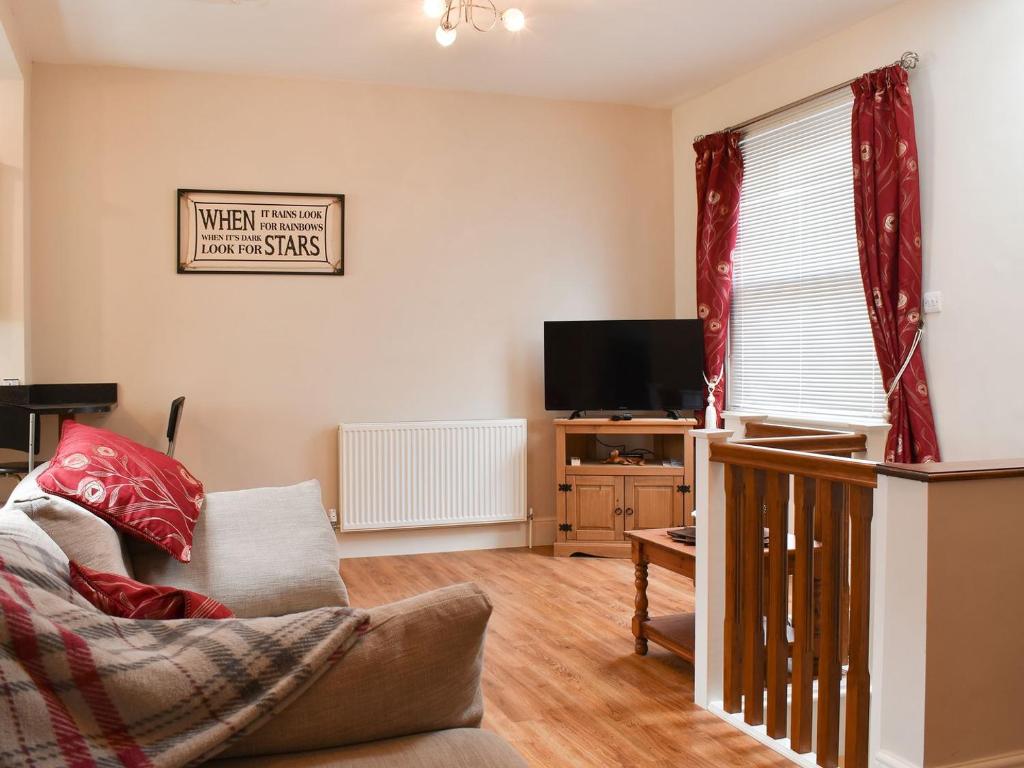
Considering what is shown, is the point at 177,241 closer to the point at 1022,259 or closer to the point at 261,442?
the point at 261,442

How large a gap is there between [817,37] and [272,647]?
14.1ft

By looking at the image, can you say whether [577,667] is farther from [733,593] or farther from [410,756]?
[410,756]

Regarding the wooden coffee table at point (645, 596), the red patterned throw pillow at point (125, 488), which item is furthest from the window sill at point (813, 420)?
the red patterned throw pillow at point (125, 488)

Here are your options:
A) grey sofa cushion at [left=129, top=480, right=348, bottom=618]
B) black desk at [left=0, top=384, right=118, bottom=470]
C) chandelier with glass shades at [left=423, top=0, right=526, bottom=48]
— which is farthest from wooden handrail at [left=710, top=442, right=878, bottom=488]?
black desk at [left=0, top=384, right=118, bottom=470]

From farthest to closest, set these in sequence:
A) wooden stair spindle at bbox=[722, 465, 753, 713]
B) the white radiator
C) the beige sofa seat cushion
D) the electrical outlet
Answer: the white radiator < the electrical outlet < wooden stair spindle at bbox=[722, 465, 753, 713] < the beige sofa seat cushion

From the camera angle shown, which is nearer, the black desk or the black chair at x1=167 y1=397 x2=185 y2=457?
the black desk

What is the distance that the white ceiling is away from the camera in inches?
162

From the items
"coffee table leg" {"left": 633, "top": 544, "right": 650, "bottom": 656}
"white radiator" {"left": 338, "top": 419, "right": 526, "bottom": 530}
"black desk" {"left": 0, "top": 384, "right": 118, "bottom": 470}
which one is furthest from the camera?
"white radiator" {"left": 338, "top": 419, "right": 526, "bottom": 530}

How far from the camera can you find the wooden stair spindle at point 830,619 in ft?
8.09

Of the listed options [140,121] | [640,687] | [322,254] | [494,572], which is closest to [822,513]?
[640,687]

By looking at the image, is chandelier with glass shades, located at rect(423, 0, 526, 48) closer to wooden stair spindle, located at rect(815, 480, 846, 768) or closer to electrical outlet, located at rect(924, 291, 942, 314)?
electrical outlet, located at rect(924, 291, 942, 314)

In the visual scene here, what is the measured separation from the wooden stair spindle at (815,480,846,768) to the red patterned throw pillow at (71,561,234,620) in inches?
65.6

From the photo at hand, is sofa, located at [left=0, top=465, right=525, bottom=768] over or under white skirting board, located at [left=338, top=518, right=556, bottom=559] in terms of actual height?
over

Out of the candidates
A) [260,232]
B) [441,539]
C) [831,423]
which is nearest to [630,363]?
[831,423]
